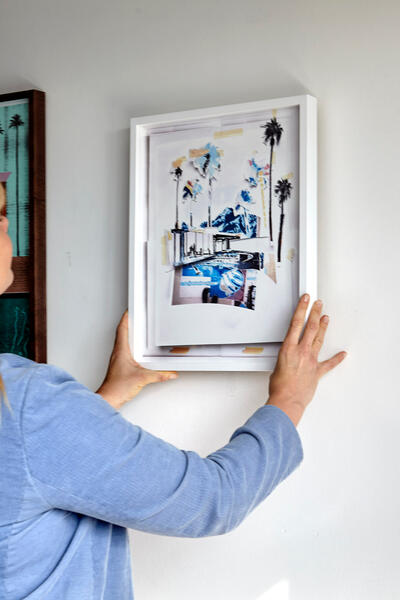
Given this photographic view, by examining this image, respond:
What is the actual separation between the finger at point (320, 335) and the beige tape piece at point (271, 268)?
0.12 m

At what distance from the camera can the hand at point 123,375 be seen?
1363 millimetres

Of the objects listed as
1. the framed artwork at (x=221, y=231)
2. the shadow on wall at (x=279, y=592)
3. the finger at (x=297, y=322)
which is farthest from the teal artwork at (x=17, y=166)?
the shadow on wall at (x=279, y=592)

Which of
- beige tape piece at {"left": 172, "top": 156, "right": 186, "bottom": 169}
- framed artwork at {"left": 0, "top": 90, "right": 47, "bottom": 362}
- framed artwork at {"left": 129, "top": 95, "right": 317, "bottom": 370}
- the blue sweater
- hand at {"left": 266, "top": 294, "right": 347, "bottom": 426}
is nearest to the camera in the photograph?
the blue sweater

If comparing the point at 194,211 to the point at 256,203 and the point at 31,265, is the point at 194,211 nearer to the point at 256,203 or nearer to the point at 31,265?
the point at 256,203

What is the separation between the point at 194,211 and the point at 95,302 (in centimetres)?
29

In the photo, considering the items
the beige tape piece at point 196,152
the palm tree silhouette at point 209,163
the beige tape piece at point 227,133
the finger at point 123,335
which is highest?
the beige tape piece at point 227,133

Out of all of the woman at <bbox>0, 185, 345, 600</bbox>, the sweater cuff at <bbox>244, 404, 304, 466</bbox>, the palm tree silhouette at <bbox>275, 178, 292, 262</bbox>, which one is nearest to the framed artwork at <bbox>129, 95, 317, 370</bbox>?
the palm tree silhouette at <bbox>275, 178, 292, 262</bbox>

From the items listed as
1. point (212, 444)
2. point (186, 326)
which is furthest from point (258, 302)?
point (212, 444)

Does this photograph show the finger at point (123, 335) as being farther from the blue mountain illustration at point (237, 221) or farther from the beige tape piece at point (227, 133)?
the beige tape piece at point (227, 133)

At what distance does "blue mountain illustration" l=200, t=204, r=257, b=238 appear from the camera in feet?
4.35

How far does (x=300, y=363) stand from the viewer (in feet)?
3.98

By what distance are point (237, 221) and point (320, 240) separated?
16 centimetres

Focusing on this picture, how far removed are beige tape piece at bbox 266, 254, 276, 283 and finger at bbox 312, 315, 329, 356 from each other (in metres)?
0.12

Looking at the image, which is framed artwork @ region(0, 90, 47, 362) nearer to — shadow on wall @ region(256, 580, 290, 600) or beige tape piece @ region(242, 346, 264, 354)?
beige tape piece @ region(242, 346, 264, 354)
